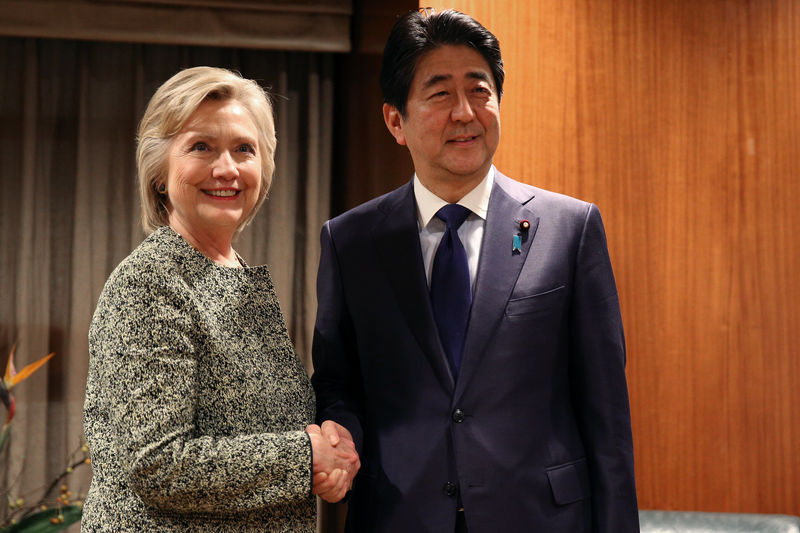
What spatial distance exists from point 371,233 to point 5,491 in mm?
2367

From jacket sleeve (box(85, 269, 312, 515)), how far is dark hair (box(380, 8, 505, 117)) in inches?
25.3

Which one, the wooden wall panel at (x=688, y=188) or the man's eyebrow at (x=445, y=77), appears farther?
the wooden wall panel at (x=688, y=188)

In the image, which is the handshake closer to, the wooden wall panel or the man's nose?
the man's nose

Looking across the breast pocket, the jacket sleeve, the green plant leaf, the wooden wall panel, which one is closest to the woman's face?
the jacket sleeve

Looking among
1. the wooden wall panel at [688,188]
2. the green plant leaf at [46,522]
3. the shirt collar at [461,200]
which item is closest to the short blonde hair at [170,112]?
the shirt collar at [461,200]

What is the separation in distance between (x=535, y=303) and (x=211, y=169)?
27.0 inches

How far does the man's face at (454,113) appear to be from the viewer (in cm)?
167

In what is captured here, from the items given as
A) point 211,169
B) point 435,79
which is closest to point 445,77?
point 435,79

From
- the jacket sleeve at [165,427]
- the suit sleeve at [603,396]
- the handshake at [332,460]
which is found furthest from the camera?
the suit sleeve at [603,396]

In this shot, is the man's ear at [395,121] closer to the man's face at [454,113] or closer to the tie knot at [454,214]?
the man's face at [454,113]

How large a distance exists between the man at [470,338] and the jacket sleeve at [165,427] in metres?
0.18

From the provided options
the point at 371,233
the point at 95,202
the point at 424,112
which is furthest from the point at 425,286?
the point at 95,202

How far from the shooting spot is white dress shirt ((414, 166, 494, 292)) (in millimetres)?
1700

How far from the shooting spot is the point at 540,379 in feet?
5.26
